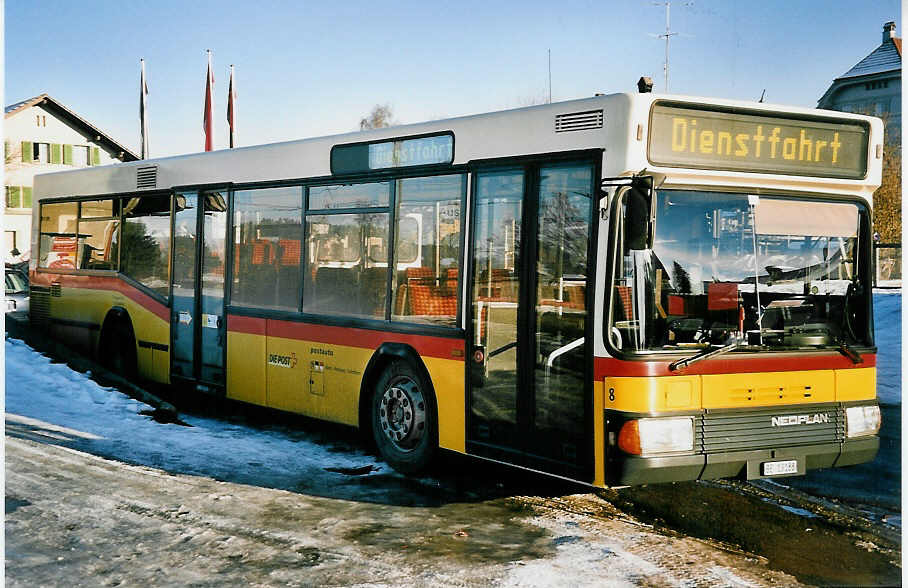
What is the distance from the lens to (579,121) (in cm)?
687

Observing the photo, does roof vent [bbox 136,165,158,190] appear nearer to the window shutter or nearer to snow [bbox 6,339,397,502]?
snow [bbox 6,339,397,502]

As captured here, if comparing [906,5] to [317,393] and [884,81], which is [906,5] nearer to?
[317,393]

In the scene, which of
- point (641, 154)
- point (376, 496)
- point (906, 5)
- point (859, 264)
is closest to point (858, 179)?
point (859, 264)

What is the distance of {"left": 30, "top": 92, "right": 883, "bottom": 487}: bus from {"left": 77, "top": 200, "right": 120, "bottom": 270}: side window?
4685 mm

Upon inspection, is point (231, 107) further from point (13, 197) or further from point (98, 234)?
point (13, 197)

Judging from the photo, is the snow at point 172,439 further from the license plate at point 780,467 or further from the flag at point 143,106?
the flag at point 143,106

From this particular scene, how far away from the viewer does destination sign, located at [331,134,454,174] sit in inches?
324

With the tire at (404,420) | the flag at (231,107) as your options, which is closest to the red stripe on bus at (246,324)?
the tire at (404,420)

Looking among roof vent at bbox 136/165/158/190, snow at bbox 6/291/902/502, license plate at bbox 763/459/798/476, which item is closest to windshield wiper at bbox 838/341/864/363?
snow at bbox 6/291/902/502

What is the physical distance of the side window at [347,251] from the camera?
882 centimetres

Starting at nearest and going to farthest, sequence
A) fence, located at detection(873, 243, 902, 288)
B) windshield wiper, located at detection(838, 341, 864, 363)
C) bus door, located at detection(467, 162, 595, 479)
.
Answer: bus door, located at detection(467, 162, 595, 479)
windshield wiper, located at detection(838, 341, 864, 363)
fence, located at detection(873, 243, 902, 288)

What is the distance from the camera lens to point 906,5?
652 centimetres

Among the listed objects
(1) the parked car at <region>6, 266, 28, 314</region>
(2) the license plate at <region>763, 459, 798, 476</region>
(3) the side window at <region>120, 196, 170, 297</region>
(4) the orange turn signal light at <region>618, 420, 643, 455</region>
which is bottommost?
(2) the license plate at <region>763, 459, 798, 476</region>

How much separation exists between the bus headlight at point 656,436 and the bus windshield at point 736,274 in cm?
47
